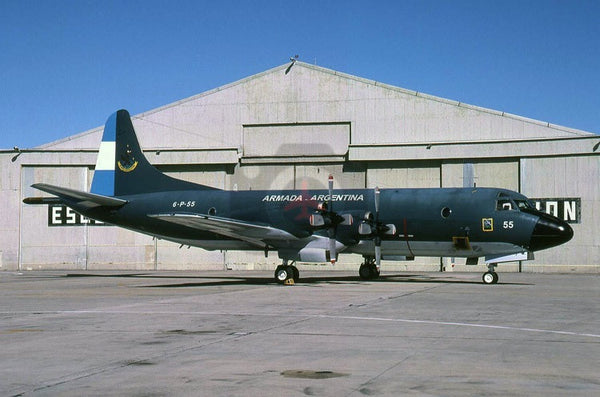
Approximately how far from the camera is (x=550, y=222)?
30484 millimetres

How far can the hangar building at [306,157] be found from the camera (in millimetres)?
47188

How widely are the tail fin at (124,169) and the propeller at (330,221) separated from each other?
999 centimetres

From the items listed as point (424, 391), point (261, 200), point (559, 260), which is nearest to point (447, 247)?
point (261, 200)

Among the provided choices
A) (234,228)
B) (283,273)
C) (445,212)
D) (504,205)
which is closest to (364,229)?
(445,212)

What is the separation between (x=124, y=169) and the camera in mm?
40281

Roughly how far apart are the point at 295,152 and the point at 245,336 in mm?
39581

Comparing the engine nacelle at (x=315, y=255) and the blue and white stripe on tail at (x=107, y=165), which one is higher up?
the blue and white stripe on tail at (x=107, y=165)

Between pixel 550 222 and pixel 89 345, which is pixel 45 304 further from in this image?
pixel 550 222

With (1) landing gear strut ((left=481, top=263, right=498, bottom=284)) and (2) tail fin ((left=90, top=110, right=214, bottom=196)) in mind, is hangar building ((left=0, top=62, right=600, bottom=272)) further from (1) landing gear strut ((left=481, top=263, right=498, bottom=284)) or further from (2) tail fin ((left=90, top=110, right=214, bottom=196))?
(1) landing gear strut ((left=481, top=263, right=498, bottom=284))

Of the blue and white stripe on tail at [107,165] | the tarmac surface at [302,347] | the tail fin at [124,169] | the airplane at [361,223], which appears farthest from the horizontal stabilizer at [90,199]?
the tarmac surface at [302,347]

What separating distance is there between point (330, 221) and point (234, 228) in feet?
15.4

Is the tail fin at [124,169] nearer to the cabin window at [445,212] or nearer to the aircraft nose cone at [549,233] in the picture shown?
the cabin window at [445,212]

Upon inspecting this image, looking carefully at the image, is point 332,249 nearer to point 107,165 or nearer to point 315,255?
point 315,255

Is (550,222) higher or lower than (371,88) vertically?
lower
